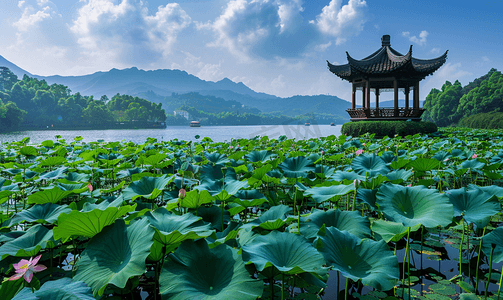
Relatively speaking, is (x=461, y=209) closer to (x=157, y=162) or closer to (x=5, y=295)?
(x=5, y=295)

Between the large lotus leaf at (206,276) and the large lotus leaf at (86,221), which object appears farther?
the large lotus leaf at (86,221)

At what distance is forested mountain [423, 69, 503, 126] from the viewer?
106 feet

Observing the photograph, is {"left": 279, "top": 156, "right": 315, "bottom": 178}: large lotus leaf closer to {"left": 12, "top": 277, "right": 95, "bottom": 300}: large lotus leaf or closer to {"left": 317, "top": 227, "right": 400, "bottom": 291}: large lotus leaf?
{"left": 317, "top": 227, "right": 400, "bottom": 291}: large lotus leaf

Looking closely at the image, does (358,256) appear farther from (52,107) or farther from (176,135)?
(52,107)

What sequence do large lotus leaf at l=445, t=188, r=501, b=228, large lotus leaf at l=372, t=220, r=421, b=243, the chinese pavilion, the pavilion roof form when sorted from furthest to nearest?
the chinese pavilion
the pavilion roof
large lotus leaf at l=445, t=188, r=501, b=228
large lotus leaf at l=372, t=220, r=421, b=243

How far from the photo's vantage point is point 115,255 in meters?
1.27

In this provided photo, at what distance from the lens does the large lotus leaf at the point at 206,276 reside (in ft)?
3.43

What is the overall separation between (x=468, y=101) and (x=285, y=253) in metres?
45.1

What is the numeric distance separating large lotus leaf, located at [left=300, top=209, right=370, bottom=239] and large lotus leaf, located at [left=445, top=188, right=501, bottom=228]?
0.64 meters

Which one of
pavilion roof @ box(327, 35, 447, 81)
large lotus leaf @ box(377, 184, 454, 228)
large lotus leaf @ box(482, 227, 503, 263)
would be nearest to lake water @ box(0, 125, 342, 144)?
pavilion roof @ box(327, 35, 447, 81)

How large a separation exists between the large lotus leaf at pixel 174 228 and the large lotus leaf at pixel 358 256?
1.97ft

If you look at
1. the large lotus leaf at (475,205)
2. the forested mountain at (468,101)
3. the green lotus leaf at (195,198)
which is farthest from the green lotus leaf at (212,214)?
the forested mountain at (468,101)

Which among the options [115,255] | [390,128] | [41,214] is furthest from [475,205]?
[390,128]

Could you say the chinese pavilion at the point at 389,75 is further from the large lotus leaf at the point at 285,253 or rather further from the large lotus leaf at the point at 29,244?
the large lotus leaf at the point at 29,244
